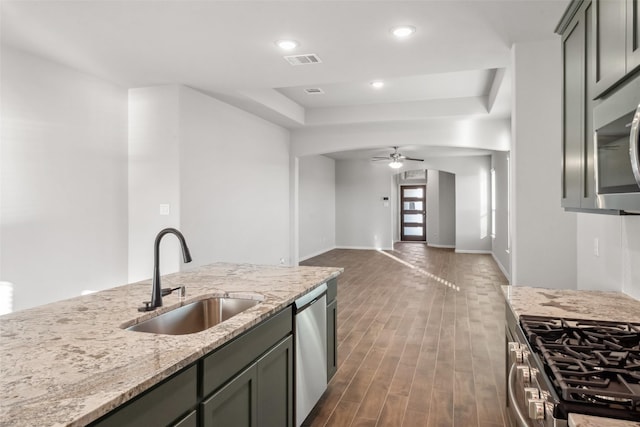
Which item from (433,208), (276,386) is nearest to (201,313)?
(276,386)

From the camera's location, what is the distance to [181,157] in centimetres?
454

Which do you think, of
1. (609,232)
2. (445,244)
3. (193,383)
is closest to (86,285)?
(193,383)

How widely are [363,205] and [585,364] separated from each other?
10.7 m

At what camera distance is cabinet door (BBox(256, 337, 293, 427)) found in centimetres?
181

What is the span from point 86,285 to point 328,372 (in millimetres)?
2857

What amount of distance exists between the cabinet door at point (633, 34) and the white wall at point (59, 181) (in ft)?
13.7

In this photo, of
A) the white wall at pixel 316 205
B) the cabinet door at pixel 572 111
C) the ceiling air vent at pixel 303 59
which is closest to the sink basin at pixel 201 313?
the cabinet door at pixel 572 111

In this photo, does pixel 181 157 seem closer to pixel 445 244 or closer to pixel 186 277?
pixel 186 277

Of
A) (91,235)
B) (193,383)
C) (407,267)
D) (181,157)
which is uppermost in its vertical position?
(181,157)

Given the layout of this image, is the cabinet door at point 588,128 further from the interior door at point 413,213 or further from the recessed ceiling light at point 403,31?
the interior door at point 413,213

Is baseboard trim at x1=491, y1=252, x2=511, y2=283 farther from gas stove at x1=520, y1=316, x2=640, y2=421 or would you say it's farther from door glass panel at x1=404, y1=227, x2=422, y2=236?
gas stove at x1=520, y1=316, x2=640, y2=421

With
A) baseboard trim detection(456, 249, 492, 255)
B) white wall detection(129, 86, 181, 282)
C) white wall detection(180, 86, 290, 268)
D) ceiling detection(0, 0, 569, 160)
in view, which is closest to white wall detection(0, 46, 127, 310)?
white wall detection(129, 86, 181, 282)

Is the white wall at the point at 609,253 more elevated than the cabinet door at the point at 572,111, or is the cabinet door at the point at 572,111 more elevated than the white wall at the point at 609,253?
the cabinet door at the point at 572,111

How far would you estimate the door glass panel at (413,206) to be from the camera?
576 inches
